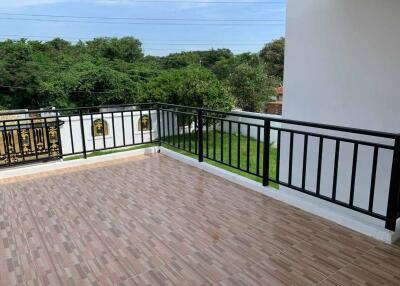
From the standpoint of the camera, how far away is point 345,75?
3.38 meters

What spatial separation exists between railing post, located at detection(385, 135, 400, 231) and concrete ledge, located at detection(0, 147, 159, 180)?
12.4 ft

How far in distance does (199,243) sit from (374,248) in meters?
1.31

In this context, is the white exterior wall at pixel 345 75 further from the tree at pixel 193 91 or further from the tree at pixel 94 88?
the tree at pixel 94 88

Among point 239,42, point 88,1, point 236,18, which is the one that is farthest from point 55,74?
point 236,18

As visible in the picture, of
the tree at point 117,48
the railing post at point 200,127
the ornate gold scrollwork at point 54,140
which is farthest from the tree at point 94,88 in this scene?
the railing post at point 200,127

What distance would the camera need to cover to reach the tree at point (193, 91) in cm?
896

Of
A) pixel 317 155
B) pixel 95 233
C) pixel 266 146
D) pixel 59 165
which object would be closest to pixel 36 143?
pixel 59 165

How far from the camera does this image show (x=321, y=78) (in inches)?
144

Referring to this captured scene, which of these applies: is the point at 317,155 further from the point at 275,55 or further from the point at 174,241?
the point at 275,55

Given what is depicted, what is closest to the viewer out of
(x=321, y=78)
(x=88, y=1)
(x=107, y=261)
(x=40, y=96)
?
(x=107, y=261)

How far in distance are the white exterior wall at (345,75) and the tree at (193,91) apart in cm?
492

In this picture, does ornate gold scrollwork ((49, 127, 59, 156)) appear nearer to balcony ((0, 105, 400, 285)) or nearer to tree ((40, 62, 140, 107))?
balcony ((0, 105, 400, 285))

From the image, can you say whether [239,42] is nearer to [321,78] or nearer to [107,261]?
[321,78]

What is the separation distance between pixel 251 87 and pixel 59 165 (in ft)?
28.8
